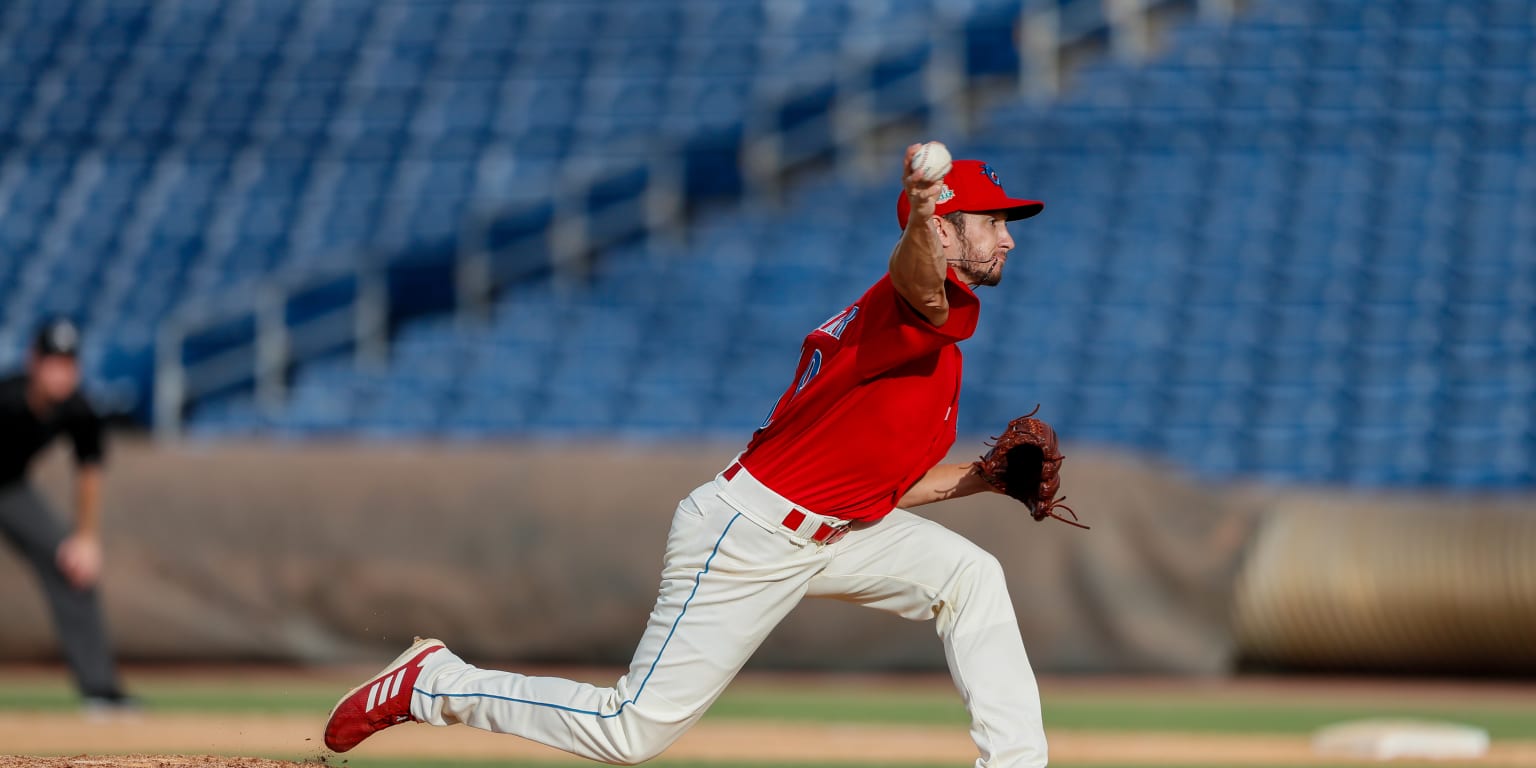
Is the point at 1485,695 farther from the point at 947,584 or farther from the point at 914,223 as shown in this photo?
the point at 914,223

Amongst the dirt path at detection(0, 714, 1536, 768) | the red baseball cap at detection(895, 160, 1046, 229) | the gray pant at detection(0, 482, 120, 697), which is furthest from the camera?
the gray pant at detection(0, 482, 120, 697)

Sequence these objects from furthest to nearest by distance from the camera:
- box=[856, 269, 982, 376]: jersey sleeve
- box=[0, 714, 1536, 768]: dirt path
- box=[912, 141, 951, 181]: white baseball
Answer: box=[0, 714, 1536, 768]: dirt path, box=[856, 269, 982, 376]: jersey sleeve, box=[912, 141, 951, 181]: white baseball

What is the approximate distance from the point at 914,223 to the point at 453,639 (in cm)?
832

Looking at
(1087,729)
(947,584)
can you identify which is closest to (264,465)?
(1087,729)

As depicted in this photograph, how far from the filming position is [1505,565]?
1145 centimetres

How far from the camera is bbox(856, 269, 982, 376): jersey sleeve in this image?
15.5 feet

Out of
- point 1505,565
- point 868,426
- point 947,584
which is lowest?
point 1505,565

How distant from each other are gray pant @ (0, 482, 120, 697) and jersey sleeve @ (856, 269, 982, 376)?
5.63 metres

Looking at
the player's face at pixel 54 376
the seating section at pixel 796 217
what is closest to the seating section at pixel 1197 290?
the seating section at pixel 796 217

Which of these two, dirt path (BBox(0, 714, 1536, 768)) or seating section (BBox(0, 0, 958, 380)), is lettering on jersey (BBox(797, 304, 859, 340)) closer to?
dirt path (BBox(0, 714, 1536, 768))

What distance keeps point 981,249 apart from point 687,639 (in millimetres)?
1184

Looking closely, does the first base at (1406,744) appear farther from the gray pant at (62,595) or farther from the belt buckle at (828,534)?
the gray pant at (62,595)

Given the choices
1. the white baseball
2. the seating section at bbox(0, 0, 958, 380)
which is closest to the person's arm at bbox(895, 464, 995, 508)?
the white baseball

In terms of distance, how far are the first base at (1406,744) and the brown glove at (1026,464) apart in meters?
3.26
